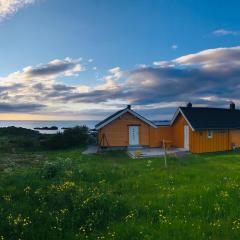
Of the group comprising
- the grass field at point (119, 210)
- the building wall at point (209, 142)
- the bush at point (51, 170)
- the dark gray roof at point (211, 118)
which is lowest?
the grass field at point (119, 210)

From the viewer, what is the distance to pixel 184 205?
1082cm

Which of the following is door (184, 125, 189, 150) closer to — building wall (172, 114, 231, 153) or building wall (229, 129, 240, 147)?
building wall (172, 114, 231, 153)

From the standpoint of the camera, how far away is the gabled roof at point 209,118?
118 ft

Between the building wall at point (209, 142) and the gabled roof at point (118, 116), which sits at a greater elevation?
the gabled roof at point (118, 116)

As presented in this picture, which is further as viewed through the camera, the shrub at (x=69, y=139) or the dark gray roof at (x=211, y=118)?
the shrub at (x=69, y=139)

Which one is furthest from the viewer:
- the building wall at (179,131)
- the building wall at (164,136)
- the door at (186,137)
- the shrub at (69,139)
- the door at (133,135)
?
the shrub at (69,139)

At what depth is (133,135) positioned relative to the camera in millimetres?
39312

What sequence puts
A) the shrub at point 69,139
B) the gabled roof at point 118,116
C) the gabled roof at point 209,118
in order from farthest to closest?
the shrub at point 69,139, the gabled roof at point 118,116, the gabled roof at point 209,118

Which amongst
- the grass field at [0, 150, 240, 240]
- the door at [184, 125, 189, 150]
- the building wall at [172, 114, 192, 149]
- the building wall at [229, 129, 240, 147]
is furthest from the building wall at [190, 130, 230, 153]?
the grass field at [0, 150, 240, 240]

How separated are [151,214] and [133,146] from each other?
29.1 metres

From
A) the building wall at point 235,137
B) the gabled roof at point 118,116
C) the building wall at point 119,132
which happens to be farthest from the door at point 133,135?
the building wall at point 235,137

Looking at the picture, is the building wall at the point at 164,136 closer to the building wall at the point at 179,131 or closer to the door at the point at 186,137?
the building wall at the point at 179,131

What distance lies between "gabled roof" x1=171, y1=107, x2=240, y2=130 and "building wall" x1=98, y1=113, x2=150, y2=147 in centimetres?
492

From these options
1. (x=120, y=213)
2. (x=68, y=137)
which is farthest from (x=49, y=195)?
(x=68, y=137)
